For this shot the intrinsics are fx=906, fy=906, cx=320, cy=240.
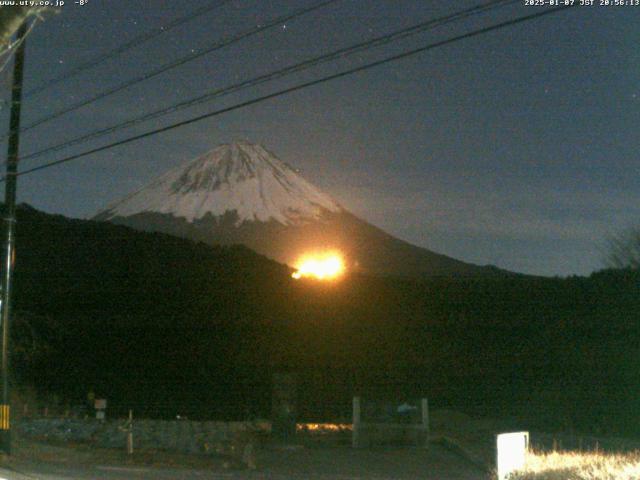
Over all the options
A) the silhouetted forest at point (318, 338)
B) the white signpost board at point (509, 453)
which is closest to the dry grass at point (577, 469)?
the white signpost board at point (509, 453)

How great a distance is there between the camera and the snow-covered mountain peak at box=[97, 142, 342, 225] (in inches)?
3851

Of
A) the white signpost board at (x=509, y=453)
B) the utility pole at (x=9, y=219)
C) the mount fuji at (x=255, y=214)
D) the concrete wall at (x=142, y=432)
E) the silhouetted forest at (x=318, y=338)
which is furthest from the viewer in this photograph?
the mount fuji at (x=255, y=214)

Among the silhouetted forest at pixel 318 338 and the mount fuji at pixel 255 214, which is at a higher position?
the mount fuji at pixel 255 214

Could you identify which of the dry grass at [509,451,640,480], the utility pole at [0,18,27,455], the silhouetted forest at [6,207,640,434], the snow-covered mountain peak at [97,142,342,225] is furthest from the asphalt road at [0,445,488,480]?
the snow-covered mountain peak at [97,142,342,225]

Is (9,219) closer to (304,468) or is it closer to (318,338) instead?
(304,468)

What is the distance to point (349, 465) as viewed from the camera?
18078 millimetres

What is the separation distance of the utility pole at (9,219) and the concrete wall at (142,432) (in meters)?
4.21

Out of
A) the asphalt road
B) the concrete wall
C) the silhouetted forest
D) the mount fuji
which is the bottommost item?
the asphalt road

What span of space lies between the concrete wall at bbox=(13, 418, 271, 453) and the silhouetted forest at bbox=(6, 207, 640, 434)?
16.4 ft

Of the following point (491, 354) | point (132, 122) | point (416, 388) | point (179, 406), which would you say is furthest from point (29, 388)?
point (132, 122)

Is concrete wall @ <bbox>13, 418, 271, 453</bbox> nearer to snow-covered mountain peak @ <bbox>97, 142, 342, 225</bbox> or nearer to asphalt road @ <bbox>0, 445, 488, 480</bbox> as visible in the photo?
asphalt road @ <bbox>0, 445, 488, 480</bbox>

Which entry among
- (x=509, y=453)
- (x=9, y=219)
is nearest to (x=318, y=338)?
(x=9, y=219)

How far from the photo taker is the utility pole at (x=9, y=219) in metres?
17.3

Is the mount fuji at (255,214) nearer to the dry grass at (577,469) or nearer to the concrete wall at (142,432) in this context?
the concrete wall at (142,432)
